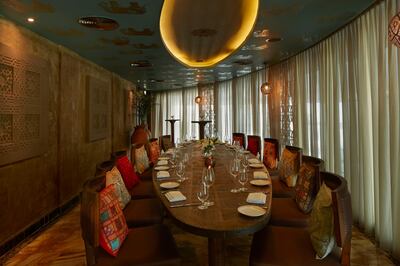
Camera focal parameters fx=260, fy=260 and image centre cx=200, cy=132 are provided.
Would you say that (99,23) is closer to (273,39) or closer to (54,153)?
(54,153)

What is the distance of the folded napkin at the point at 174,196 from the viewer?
1.82 meters

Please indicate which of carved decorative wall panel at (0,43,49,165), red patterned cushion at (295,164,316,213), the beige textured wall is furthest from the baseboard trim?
red patterned cushion at (295,164,316,213)

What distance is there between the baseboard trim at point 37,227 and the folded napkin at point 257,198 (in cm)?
258

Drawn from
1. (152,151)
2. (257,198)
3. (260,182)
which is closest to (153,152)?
(152,151)

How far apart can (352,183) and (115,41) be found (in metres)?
3.72

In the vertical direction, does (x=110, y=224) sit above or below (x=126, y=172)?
below

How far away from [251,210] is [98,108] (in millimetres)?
4494

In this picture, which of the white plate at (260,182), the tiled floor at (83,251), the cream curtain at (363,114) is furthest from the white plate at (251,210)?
the cream curtain at (363,114)

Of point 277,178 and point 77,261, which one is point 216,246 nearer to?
point 77,261

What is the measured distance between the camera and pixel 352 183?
3254 mm

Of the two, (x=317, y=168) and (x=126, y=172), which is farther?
(x=126, y=172)

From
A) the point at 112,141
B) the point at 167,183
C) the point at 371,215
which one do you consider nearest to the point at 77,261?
the point at 167,183

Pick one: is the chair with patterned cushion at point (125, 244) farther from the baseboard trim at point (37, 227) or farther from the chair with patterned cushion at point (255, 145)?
the chair with patterned cushion at point (255, 145)

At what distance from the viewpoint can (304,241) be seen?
1.72 m
